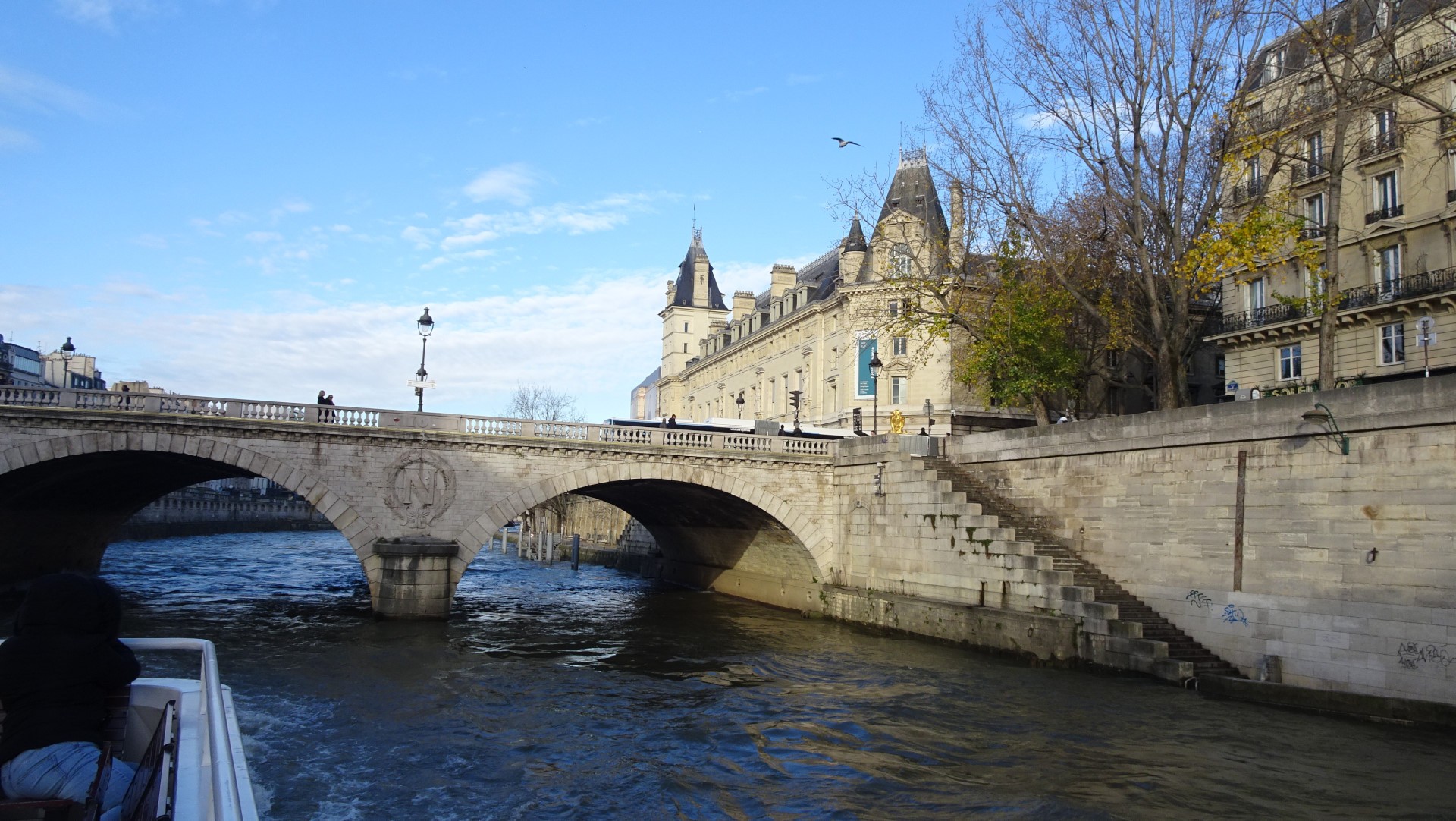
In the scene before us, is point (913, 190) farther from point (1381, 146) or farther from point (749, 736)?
point (749, 736)

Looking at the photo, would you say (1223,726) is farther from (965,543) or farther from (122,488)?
(122,488)

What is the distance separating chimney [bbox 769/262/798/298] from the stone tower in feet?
63.8

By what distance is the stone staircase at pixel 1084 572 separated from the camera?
18.1 m

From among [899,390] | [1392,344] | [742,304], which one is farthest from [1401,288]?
[742,304]

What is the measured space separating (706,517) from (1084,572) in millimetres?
16321

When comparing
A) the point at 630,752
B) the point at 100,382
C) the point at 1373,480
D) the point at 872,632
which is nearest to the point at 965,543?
the point at 872,632

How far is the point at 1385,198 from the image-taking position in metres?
29.3

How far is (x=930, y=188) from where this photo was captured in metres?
46.0

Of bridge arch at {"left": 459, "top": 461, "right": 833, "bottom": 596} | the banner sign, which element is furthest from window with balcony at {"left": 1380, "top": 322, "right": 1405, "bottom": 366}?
the banner sign

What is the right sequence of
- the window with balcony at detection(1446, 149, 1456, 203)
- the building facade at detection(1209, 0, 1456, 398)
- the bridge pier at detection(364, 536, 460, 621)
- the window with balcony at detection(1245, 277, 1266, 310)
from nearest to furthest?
the bridge pier at detection(364, 536, 460, 621)
the building facade at detection(1209, 0, 1456, 398)
the window with balcony at detection(1446, 149, 1456, 203)
the window with balcony at detection(1245, 277, 1266, 310)

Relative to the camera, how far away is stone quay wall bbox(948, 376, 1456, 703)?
1494cm

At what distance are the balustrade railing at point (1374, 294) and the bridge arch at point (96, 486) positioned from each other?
25.2 metres

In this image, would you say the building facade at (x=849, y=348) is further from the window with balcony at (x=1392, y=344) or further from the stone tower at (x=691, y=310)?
the window with balcony at (x=1392, y=344)

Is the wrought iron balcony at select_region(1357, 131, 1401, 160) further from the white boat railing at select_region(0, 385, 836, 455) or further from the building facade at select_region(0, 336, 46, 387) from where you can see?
the building facade at select_region(0, 336, 46, 387)
